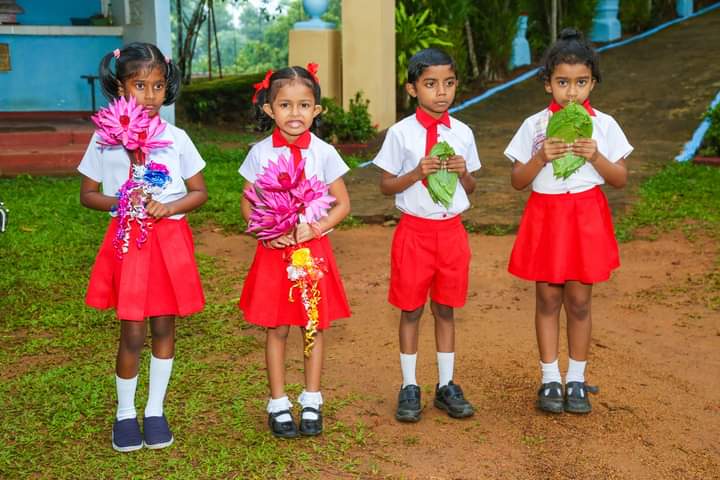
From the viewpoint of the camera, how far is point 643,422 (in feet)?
12.9

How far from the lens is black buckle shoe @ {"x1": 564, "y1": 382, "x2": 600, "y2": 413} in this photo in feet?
13.1

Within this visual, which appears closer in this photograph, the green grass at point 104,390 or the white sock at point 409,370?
the green grass at point 104,390

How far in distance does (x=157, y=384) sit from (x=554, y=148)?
179cm

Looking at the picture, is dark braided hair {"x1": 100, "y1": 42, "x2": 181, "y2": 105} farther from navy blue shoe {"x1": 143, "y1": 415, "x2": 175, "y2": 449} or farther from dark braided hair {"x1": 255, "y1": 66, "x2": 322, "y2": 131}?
navy blue shoe {"x1": 143, "y1": 415, "x2": 175, "y2": 449}

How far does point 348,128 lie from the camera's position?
11.0 m

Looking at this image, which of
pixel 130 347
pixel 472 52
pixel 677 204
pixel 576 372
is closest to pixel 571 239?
pixel 576 372

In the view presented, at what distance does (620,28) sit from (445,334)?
45.3ft

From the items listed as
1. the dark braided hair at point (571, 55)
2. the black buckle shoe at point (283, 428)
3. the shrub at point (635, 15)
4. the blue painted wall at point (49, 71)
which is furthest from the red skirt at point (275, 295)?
the shrub at point (635, 15)

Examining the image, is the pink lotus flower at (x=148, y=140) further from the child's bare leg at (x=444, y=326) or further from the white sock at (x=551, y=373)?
the white sock at (x=551, y=373)

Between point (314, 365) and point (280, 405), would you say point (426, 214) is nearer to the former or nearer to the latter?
point (314, 365)

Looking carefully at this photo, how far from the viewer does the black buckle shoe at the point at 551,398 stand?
399 cm

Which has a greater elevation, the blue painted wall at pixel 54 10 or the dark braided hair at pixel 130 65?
the blue painted wall at pixel 54 10

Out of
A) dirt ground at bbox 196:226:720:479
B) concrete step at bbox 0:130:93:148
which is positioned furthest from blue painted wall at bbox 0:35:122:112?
dirt ground at bbox 196:226:720:479

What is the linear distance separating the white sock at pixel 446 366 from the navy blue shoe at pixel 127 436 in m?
1.26
